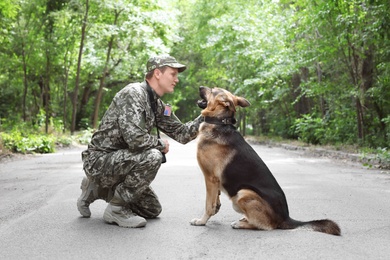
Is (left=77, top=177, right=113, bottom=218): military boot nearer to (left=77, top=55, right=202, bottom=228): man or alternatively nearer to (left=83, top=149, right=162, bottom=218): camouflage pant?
(left=77, top=55, right=202, bottom=228): man

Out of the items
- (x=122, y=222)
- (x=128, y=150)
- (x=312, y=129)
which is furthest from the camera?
(x=312, y=129)

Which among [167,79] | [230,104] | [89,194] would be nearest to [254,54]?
[167,79]

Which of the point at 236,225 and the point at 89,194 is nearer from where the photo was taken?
the point at 236,225

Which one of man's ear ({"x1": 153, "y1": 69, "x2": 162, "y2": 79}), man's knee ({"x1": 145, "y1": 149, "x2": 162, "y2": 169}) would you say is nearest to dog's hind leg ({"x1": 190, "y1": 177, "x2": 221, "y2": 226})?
man's knee ({"x1": 145, "y1": 149, "x2": 162, "y2": 169})

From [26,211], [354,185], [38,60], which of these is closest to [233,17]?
[38,60]

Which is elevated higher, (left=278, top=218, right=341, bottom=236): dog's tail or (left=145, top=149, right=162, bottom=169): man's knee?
(left=145, top=149, right=162, bottom=169): man's knee

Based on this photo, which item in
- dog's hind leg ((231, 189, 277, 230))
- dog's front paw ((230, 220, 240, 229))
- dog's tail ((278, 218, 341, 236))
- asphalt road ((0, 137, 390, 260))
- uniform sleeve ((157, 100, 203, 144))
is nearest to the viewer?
asphalt road ((0, 137, 390, 260))

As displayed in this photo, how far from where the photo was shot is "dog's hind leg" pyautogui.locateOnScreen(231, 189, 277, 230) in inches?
188

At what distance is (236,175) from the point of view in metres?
4.97

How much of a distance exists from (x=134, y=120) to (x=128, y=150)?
0.35 metres

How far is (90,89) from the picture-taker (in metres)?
34.7

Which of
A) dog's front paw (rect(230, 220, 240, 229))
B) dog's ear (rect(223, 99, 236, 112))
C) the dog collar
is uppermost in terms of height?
dog's ear (rect(223, 99, 236, 112))

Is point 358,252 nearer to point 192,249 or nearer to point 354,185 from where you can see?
point 192,249

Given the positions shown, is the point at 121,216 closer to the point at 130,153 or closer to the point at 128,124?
the point at 130,153
